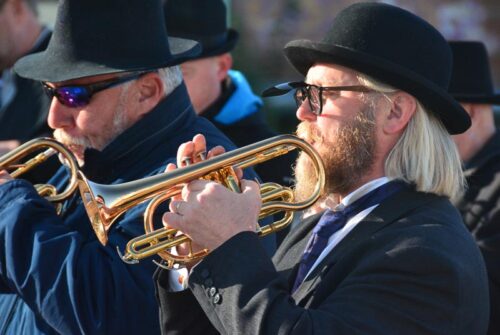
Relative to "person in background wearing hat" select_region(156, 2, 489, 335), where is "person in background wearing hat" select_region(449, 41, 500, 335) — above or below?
below

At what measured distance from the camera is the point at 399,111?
132 inches

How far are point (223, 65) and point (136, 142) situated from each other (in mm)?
2324

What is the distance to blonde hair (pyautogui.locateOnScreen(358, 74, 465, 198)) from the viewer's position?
3.29 metres

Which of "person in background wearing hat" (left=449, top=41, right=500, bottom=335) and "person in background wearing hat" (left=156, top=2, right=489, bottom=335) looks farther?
"person in background wearing hat" (left=449, top=41, right=500, bottom=335)

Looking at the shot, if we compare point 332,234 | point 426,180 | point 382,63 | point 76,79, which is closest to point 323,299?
point 332,234

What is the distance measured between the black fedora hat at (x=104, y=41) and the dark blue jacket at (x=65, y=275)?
1.23 feet

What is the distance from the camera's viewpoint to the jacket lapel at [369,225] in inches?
124

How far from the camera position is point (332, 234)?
3336mm

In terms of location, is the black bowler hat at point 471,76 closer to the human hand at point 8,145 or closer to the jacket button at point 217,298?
the human hand at point 8,145

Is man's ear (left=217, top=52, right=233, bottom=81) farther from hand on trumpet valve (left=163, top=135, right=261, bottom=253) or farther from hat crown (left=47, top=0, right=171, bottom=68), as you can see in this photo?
hand on trumpet valve (left=163, top=135, right=261, bottom=253)

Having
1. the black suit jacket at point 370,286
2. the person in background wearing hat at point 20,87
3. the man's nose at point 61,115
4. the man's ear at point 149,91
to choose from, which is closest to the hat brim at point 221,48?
the person in background wearing hat at point 20,87

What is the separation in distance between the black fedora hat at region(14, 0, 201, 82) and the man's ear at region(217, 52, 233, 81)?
197cm

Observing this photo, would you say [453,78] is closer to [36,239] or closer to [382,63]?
[382,63]

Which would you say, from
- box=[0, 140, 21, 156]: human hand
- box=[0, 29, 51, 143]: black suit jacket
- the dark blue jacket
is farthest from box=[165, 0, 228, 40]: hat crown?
the dark blue jacket
